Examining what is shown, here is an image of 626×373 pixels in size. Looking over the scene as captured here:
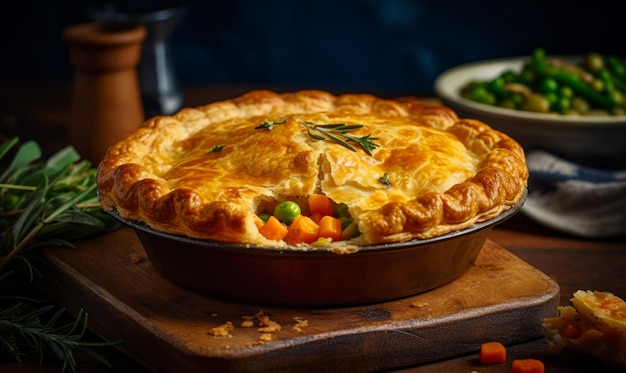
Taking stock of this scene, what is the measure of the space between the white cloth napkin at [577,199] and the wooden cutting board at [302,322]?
1.04 m

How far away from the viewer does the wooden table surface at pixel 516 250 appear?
11.2 ft

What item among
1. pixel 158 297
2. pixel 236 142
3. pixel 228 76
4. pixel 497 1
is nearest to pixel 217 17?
pixel 228 76

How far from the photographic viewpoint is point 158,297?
11.7 feet

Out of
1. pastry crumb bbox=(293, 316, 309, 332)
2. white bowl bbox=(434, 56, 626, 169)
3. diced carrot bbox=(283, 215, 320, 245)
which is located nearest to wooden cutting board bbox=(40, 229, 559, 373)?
pastry crumb bbox=(293, 316, 309, 332)

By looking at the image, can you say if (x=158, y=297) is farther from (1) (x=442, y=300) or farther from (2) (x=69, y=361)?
(1) (x=442, y=300)

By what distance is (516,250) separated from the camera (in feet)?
15.1

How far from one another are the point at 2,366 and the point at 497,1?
589 cm

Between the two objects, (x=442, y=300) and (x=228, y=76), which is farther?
(x=228, y=76)

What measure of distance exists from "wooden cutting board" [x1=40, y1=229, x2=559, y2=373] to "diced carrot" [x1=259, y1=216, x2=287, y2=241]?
30cm

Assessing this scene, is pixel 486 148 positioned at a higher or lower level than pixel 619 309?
higher

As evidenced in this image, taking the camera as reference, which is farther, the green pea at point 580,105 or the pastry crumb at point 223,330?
the green pea at point 580,105

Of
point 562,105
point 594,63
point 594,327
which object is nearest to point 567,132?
point 562,105

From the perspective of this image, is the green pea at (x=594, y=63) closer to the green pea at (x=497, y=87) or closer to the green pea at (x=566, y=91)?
the green pea at (x=566, y=91)

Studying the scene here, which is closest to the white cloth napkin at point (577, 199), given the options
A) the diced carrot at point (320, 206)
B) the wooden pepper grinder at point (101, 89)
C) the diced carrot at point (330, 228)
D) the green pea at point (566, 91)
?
the green pea at point (566, 91)
